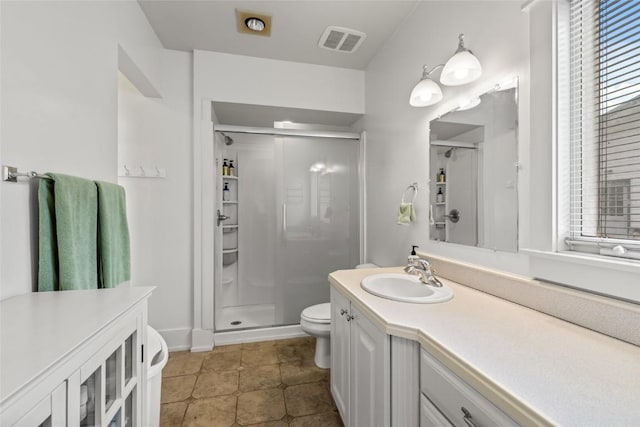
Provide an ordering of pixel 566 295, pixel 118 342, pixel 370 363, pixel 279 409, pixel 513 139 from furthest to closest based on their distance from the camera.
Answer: pixel 279 409 < pixel 513 139 < pixel 370 363 < pixel 566 295 < pixel 118 342

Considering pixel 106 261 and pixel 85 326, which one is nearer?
pixel 85 326

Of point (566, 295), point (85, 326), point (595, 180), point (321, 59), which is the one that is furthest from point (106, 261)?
point (321, 59)

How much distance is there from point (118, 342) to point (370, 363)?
85cm

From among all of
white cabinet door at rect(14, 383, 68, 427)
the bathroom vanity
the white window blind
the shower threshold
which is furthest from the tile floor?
the white window blind

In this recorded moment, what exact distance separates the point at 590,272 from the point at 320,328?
150 centimetres

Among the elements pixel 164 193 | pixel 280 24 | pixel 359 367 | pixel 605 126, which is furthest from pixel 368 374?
pixel 280 24

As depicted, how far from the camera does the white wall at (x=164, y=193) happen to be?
2.30m

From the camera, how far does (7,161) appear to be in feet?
2.92

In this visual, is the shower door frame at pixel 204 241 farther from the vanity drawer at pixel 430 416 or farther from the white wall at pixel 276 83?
the vanity drawer at pixel 430 416

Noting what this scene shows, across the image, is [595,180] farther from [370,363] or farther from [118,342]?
[118,342]

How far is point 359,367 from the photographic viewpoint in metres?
1.19

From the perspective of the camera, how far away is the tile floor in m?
1.55

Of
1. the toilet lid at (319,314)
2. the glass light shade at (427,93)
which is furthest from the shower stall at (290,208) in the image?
the glass light shade at (427,93)

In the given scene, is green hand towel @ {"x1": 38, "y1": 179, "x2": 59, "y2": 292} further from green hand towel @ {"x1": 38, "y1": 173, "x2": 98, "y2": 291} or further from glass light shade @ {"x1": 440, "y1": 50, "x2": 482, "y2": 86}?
glass light shade @ {"x1": 440, "y1": 50, "x2": 482, "y2": 86}
